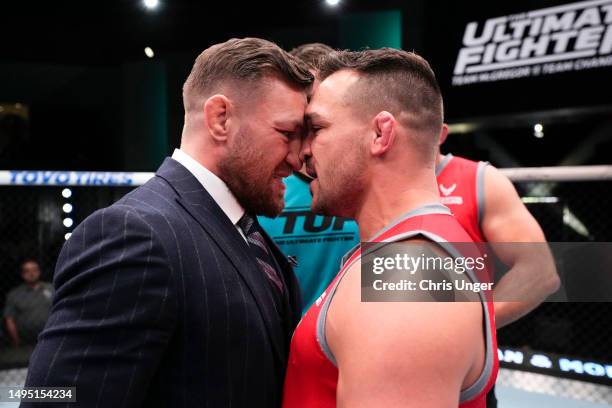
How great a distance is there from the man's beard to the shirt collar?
0.6 inches

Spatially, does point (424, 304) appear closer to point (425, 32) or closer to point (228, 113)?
point (228, 113)

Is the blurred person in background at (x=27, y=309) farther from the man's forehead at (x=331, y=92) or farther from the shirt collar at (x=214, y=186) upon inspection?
the man's forehead at (x=331, y=92)

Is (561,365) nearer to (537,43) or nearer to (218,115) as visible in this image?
(218,115)

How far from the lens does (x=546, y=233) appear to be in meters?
3.89

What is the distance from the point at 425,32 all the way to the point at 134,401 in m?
5.69

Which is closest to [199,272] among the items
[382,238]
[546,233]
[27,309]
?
[382,238]

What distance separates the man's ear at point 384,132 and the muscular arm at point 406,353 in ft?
1.17

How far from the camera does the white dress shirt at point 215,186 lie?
123 cm

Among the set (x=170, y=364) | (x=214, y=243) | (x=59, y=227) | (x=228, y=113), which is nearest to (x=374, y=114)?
(x=228, y=113)

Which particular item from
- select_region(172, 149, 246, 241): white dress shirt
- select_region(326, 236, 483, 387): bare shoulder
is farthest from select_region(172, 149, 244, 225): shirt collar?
select_region(326, 236, 483, 387): bare shoulder

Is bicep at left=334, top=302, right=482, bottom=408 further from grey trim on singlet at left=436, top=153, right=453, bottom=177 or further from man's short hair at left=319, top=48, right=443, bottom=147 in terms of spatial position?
grey trim on singlet at left=436, top=153, right=453, bottom=177

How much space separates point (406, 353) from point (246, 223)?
551mm

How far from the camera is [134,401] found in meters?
0.95

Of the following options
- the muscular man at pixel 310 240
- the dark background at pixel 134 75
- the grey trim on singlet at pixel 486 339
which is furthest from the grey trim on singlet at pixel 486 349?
the dark background at pixel 134 75
